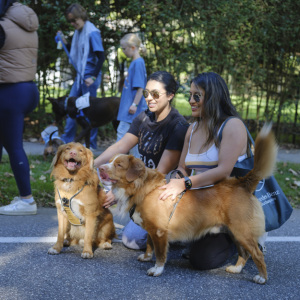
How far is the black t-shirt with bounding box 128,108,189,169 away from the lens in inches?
164

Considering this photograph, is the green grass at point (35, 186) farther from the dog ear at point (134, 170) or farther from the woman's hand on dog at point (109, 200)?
the dog ear at point (134, 170)

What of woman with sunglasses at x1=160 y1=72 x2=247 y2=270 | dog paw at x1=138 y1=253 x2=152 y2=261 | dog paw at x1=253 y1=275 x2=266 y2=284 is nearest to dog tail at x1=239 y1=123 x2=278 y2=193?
woman with sunglasses at x1=160 y1=72 x2=247 y2=270

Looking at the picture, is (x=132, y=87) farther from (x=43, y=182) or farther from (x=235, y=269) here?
(x=235, y=269)

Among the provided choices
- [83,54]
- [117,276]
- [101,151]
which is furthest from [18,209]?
[101,151]

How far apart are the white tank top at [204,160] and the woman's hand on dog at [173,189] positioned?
35 cm

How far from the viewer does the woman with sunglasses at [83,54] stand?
7230 mm

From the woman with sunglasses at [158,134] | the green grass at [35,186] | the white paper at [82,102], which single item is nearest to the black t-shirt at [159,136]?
the woman with sunglasses at [158,134]

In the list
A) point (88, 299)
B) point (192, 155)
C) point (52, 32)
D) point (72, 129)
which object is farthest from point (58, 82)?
point (88, 299)

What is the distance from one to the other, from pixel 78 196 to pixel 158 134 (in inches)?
38.3

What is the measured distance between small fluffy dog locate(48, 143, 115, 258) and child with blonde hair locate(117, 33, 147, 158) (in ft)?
9.34

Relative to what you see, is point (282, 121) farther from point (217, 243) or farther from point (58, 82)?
point (217, 243)

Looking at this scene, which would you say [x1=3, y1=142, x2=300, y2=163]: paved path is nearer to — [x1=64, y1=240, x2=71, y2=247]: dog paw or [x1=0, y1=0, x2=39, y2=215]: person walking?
[x1=0, y1=0, x2=39, y2=215]: person walking

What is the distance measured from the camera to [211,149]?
3787 mm

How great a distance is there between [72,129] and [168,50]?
272 cm
